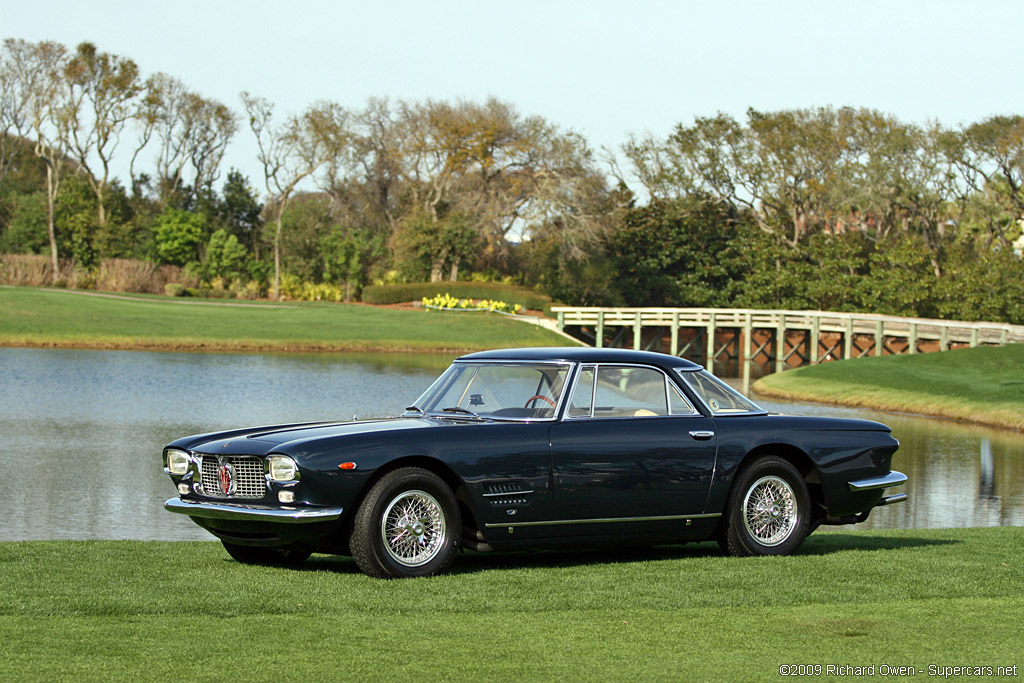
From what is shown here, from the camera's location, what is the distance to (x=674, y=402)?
941cm

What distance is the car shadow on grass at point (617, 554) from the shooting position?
8883mm

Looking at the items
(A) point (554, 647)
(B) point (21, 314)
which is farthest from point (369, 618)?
(B) point (21, 314)

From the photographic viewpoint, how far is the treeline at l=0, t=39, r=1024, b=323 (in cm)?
6256

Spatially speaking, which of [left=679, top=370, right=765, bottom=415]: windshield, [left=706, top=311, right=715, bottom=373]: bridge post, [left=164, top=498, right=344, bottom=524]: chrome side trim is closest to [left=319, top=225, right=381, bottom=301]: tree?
[left=706, top=311, right=715, bottom=373]: bridge post

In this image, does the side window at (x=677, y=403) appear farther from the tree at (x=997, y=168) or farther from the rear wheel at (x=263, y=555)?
the tree at (x=997, y=168)

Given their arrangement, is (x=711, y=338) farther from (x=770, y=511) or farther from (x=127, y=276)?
(x=770, y=511)

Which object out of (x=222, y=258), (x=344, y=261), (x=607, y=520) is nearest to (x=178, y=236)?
(x=222, y=258)

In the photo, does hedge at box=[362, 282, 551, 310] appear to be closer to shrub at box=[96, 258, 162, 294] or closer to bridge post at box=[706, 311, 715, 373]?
bridge post at box=[706, 311, 715, 373]

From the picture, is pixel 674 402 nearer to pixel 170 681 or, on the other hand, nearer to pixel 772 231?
pixel 170 681

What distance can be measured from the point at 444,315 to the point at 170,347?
17915 millimetres

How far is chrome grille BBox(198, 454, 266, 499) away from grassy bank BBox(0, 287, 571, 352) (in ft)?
134

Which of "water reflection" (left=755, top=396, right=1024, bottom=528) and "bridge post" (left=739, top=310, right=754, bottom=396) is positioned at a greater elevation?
"bridge post" (left=739, top=310, right=754, bottom=396)

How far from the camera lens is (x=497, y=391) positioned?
9.32m

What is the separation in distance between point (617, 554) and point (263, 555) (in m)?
2.76
